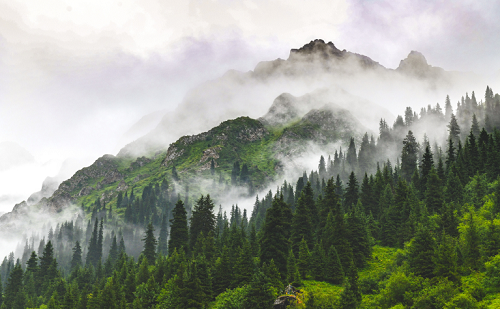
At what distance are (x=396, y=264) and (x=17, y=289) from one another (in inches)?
4798

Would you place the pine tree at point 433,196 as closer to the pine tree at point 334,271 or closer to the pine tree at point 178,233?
the pine tree at point 334,271

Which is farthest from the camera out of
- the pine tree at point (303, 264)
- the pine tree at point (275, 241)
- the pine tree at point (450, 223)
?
the pine tree at point (303, 264)

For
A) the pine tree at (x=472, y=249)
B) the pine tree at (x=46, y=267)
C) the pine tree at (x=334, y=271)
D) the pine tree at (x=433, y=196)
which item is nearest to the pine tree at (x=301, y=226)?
the pine tree at (x=334, y=271)

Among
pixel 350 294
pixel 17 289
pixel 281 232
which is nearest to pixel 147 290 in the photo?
pixel 281 232

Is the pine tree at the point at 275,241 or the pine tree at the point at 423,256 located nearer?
the pine tree at the point at 423,256

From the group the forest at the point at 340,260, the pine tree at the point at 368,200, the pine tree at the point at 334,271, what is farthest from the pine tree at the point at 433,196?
the pine tree at the point at 334,271

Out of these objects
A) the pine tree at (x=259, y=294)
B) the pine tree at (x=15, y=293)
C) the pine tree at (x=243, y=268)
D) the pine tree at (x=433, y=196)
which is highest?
the pine tree at (x=433, y=196)

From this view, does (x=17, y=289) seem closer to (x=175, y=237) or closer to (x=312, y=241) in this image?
(x=175, y=237)

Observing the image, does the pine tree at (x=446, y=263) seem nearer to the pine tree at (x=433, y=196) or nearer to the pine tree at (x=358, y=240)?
the pine tree at (x=358, y=240)

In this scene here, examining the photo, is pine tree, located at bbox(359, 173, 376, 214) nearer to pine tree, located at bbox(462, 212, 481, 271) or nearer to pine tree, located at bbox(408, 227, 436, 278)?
pine tree, located at bbox(408, 227, 436, 278)

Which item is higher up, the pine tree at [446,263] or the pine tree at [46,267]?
the pine tree at [446,263]

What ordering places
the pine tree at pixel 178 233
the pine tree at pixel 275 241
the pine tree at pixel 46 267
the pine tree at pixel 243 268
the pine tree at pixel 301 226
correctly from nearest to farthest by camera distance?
1. the pine tree at pixel 243 268
2. the pine tree at pixel 275 241
3. the pine tree at pixel 301 226
4. the pine tree at pixel 178 233
5. the pine tree at pixel 46 267

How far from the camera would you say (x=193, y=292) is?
68125mm

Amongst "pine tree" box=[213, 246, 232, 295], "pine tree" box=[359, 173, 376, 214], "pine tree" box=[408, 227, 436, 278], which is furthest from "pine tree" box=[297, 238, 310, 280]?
"pine tree" box=[359, 173, 376, 214]
